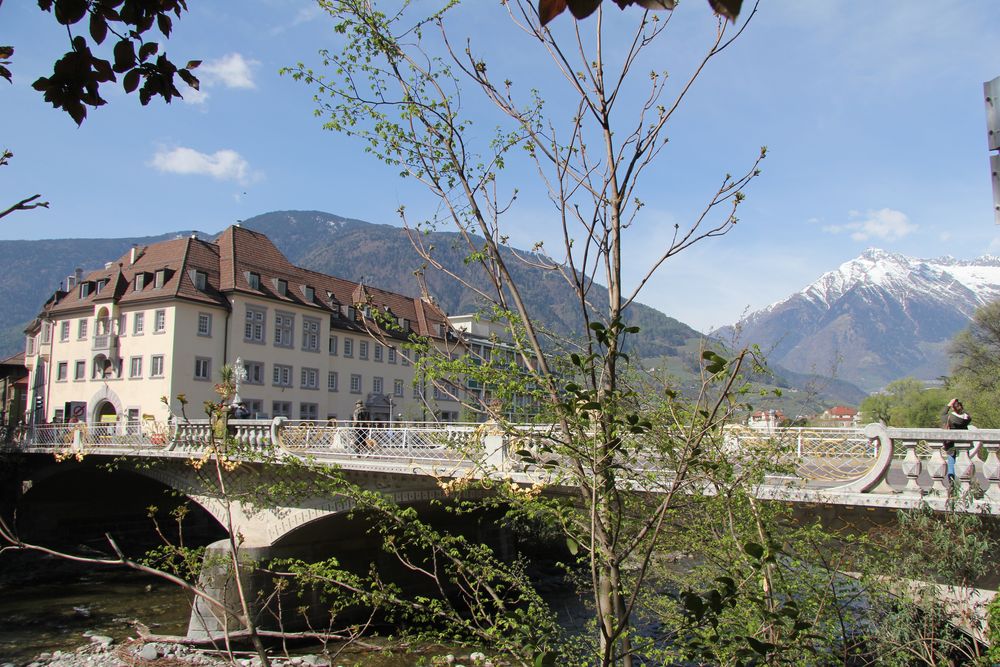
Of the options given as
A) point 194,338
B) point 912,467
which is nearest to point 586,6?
point 912,467

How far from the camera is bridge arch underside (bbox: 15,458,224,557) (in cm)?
2922

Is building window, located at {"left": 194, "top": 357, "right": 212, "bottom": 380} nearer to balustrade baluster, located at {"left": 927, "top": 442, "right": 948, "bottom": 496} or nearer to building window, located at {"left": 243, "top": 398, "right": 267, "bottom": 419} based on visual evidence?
building window, located at {"left": 243, "top": 398, "right": 267, "bottom": 419}

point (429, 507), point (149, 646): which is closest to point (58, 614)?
point (149, 646)

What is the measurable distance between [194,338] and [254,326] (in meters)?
3.45

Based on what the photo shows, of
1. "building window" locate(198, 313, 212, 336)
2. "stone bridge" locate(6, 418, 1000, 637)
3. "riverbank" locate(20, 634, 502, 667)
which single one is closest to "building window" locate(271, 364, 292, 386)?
"building window" locate(198, 313, 212, 336)

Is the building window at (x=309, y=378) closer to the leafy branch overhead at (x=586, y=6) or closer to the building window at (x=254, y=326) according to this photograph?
the building window at (x=254, y=326)

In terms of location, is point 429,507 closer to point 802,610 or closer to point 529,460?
point 802,610

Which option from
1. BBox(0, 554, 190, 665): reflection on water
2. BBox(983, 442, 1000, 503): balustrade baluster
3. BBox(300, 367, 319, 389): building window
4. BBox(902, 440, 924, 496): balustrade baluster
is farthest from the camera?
BBox(300, 367, 319, 389): building window

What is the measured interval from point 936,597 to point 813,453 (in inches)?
72.1

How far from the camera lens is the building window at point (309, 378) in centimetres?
4053

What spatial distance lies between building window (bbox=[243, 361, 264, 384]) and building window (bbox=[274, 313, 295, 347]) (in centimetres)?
166

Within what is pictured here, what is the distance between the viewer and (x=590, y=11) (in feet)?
4.50

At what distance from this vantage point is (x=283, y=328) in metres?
39.6

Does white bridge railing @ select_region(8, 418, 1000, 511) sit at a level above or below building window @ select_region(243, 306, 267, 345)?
below
